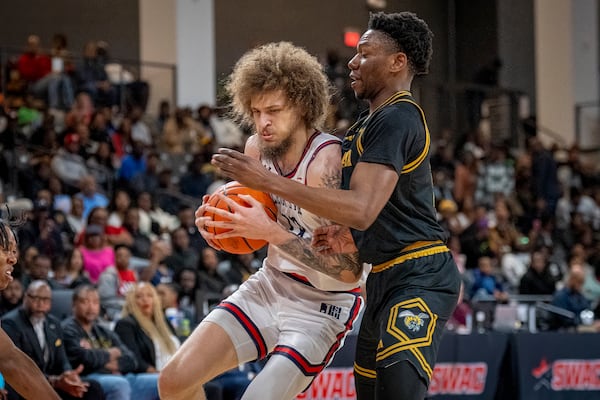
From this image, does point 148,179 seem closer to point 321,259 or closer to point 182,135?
point 182,135

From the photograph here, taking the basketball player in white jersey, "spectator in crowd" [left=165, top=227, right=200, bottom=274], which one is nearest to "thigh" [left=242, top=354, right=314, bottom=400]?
the basketball player in white jersey

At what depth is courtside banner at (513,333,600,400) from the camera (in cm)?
1081

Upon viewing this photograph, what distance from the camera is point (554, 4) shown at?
22703mm

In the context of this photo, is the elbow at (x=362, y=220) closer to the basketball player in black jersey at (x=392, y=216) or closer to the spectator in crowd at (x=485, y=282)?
the basketball player in black jersey at (x=392, y=216)

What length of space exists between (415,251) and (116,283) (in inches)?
266

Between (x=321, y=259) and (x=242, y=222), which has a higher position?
(x=242, y=222)

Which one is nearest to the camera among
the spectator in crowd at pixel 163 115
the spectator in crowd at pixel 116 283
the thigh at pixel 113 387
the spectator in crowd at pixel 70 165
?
the thigh at pixel 113 387

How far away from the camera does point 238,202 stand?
4715mm

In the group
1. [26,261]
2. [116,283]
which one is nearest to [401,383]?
[26,261]

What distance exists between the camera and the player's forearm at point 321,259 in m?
4.80

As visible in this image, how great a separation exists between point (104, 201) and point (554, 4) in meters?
12.5

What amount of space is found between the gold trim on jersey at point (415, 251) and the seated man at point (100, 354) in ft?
14.2

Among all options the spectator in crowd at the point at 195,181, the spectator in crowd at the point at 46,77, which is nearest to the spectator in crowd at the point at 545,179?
the spectator in crowd at the point at 195,181

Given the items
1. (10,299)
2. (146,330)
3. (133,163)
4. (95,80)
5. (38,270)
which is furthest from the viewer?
(95,80)
